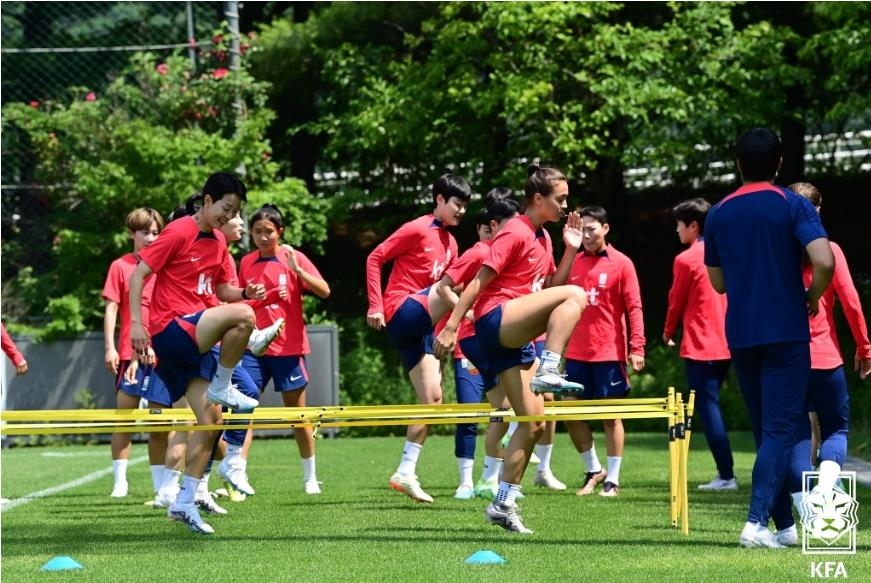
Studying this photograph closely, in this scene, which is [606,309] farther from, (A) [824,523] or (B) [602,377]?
(A) [824,523]

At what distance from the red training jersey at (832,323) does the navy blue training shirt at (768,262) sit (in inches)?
31.1

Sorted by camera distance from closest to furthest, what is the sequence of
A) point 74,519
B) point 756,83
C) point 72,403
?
point 74,519 → point 72,403 → point 756,83

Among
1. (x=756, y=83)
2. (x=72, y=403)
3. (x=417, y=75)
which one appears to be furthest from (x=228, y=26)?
(x=756, y=83)

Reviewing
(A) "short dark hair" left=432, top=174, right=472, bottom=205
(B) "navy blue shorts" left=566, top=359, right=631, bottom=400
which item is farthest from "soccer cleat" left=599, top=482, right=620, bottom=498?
(A) "short dark hair" left=432, top=174, right=472, bottom=205

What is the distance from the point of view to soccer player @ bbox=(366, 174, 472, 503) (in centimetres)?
1109

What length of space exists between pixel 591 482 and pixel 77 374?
38.7ft

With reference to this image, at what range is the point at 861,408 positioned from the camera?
63.4 ft

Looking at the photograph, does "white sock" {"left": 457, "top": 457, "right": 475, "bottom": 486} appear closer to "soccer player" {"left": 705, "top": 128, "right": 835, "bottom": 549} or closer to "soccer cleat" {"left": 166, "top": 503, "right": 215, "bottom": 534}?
"soccer cleat" {"left": 166, "top": 503, "right": 215, "bottom": 534}

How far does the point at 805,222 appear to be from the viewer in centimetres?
799

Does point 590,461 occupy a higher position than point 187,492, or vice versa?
point 187,492

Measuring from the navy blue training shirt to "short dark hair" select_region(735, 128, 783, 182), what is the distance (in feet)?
0.27

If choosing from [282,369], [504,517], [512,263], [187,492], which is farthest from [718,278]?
[282,369]

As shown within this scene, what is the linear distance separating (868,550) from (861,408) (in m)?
11.7

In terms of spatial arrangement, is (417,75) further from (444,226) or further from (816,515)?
(816,515)
